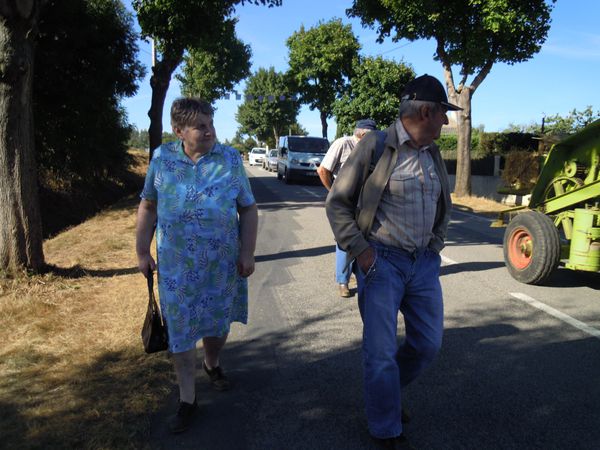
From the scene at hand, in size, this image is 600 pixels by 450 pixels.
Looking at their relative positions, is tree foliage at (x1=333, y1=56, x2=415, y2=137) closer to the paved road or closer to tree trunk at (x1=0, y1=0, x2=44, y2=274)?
the paved road

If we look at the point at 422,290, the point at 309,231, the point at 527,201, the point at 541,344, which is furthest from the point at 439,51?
the point at 422,290

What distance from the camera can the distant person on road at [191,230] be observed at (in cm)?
283

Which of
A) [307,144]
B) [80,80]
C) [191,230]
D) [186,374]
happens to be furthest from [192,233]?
[307,144]

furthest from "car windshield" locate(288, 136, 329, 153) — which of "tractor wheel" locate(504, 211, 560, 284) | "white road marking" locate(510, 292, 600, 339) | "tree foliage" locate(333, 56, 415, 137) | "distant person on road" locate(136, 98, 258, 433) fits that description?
"distant person on road" locate(136, 98, 258, 433)

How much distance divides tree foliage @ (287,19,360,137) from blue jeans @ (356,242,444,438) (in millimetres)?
34543

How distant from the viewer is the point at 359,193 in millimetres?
2660

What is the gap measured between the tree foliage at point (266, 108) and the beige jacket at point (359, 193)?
59.1 m

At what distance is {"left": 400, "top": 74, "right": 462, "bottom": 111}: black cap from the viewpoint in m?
2.55

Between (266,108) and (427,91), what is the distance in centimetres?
6451

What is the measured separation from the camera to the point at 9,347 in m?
4.05

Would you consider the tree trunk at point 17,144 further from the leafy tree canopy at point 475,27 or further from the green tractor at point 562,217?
the leafy tree canopy at point 475,27

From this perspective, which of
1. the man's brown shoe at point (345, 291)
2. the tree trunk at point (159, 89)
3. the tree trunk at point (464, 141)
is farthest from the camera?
the tree trunk at point (464, 141)

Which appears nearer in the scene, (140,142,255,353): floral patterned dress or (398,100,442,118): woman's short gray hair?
(398,100,442,118): woman's short gray hair

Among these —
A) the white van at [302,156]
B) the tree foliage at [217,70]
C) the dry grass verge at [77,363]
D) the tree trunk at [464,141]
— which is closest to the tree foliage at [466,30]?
the tree trunk at [464,141]
